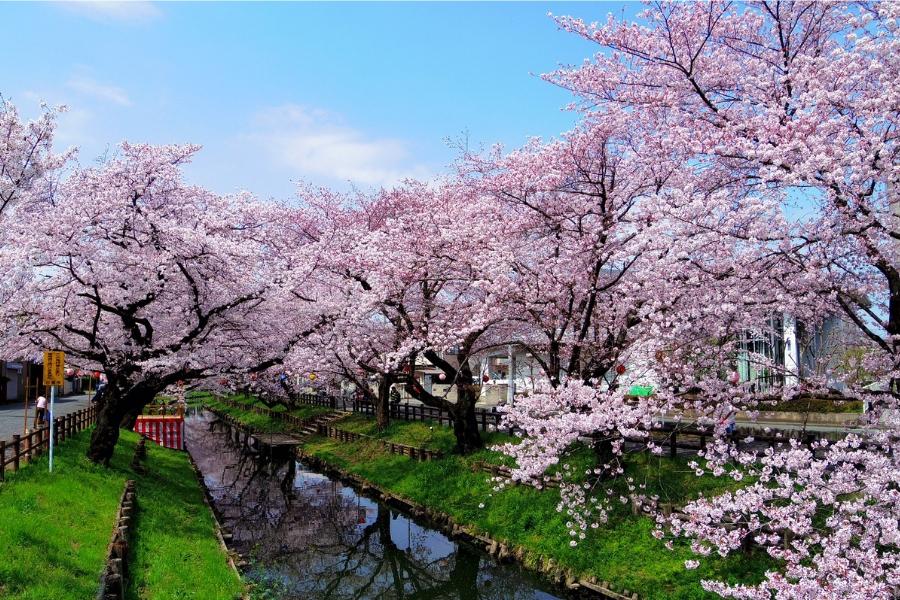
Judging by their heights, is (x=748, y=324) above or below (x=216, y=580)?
above

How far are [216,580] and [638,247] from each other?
31.3 feet

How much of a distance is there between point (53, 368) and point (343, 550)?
890 cm

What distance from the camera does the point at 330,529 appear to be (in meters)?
19.8

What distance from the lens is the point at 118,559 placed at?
1070 cm

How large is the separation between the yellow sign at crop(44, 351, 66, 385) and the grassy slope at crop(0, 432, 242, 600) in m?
2.02

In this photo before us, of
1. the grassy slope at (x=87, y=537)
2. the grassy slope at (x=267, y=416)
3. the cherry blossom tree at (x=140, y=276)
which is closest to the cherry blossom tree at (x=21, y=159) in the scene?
the cherry blossom tree at (x=140, y=276)

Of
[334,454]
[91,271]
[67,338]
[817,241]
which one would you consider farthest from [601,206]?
[334,454]

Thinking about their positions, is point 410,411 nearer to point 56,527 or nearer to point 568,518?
point 568,518

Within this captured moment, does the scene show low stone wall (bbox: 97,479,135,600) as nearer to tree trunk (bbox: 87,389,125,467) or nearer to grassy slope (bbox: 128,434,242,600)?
grassy slope (bbox: 128,434,242,600)

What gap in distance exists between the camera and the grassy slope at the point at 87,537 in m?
9.54

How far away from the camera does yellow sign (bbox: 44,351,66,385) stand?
52.0ft

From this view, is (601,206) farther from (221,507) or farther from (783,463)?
(221,507)

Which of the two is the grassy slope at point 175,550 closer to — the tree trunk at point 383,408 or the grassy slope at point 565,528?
the grassy slope at point 565,528

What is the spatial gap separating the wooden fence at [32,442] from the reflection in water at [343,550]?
5485 mm
